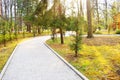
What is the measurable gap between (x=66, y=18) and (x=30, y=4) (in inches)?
1357

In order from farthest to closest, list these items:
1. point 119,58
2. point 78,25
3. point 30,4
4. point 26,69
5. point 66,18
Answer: point 30,4 → point 66,18 → point 78,25 → point 119,58 → point 26,69

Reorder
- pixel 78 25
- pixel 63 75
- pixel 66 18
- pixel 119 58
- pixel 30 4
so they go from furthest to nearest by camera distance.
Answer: pixel 30 4 < pixel 66 18 < pixel 78 25 < pixel 119 58 < pixel 63 75

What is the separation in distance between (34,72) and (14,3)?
5292 centimetres

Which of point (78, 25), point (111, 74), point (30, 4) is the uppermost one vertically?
point (30, 4)

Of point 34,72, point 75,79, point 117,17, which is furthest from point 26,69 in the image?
point 117,17

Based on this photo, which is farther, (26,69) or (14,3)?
(14,3)

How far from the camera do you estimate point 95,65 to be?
1468cm

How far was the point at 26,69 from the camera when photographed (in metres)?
13.9

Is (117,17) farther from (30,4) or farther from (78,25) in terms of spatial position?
(30,4)

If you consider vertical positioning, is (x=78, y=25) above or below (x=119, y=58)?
above

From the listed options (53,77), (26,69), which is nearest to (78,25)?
(26,69)

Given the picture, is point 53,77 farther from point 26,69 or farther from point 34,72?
point 26,69

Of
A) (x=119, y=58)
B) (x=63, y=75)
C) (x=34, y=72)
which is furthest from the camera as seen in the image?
(x=119, y=58)

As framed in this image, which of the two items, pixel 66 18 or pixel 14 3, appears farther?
pixel 14 3
